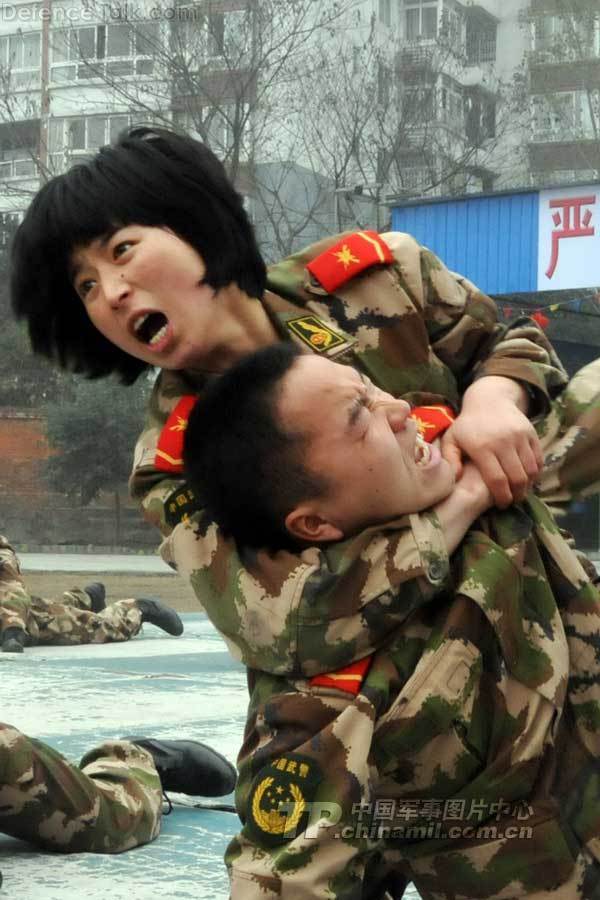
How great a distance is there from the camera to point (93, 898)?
7.36ft

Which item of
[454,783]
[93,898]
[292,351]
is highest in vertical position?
[292,351]

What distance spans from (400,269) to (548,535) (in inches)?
19.8

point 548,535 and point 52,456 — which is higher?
point 548,535

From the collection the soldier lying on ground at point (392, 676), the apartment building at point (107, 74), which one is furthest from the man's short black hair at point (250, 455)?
the apartment building at point (107, 74)

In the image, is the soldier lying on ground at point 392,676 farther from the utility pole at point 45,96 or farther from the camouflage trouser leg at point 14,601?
the utility pole at point 45,96

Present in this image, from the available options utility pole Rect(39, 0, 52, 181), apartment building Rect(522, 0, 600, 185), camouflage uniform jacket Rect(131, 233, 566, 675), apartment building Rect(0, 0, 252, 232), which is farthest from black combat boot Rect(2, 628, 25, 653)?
apartment building Rect(522, 0, 600, 185)

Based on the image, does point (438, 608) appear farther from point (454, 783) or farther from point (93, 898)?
point (93, 898)

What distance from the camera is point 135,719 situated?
153 inches

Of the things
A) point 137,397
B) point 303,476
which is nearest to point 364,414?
point 303,476

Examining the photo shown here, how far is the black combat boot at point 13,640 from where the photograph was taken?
554cm

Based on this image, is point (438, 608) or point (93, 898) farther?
point (93, 898)

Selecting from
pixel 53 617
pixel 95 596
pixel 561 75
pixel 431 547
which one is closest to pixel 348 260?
pixel 431 547

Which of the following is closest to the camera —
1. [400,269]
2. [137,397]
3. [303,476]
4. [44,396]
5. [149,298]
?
[303,476]

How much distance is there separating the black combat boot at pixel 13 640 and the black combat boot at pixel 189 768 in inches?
107
